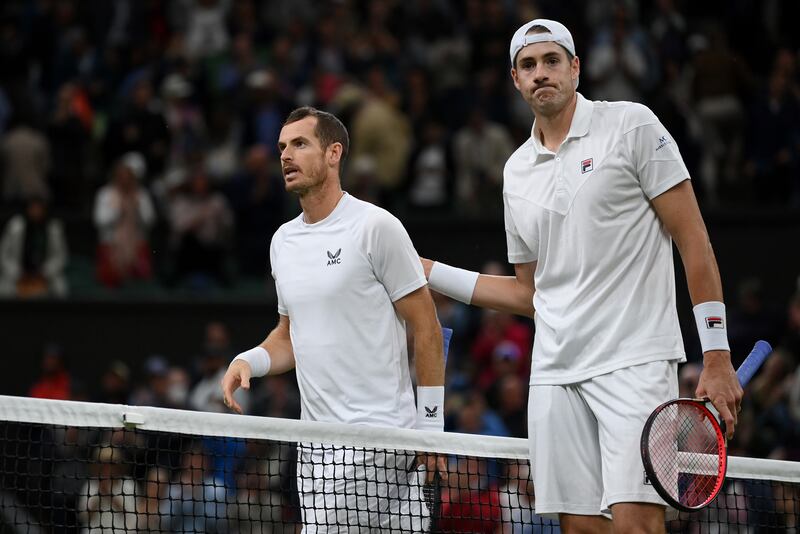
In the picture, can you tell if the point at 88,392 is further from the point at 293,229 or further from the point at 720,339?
the point at 720,339

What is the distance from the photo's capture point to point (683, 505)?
5234 mm

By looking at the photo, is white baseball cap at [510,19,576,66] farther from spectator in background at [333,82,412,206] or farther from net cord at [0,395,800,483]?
spectator in background at [333,82,412,206]

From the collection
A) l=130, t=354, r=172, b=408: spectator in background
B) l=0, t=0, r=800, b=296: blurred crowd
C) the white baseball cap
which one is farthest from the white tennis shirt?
l=0, t=0, r=800, b=296: blurred crowd

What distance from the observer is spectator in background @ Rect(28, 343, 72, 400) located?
14.3 metres

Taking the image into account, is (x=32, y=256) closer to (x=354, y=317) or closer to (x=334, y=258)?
(x=334, y=258)

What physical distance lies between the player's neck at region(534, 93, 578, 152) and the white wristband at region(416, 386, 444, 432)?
123 cm

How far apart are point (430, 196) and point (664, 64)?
3413mm

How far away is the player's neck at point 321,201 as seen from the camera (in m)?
6.39

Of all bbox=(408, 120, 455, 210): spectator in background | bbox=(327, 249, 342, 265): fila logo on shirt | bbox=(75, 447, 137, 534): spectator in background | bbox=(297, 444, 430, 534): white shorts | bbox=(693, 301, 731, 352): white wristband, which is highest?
bbox=(408, 120, 455, 210): spectator in background

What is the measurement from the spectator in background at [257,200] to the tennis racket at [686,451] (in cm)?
1119

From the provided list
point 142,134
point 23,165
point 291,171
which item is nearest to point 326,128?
Answer: point 291,171

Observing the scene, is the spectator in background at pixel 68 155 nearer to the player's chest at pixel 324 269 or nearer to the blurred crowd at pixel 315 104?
the blurred crowd at pixel 315 104

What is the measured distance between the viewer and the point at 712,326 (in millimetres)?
5445

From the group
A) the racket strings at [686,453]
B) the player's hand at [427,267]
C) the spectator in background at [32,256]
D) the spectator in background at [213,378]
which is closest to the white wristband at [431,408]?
the player's hand at [427,267]
